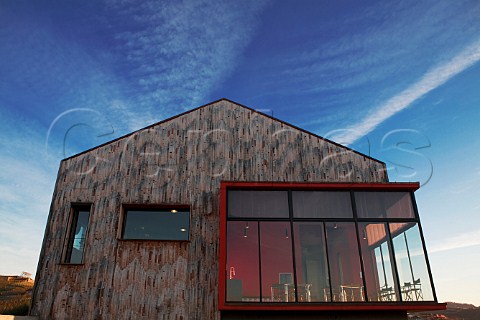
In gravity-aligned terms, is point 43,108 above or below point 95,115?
above

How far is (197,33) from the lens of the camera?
13102 mm

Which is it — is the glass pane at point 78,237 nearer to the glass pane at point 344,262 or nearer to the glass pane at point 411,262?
the glass pane at point 344,262

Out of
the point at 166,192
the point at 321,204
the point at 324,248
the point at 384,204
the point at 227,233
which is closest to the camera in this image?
the point at 324,248

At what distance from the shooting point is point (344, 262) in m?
9.01

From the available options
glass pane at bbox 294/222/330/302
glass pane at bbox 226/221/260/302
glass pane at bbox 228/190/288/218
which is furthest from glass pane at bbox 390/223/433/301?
glass pane at bbox 226/221/260/302

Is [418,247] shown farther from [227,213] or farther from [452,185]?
[452,185]

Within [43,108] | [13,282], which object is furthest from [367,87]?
[13,282]

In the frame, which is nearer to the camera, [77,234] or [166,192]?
[77,234]

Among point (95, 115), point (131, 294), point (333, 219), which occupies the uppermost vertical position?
point (95, 115)

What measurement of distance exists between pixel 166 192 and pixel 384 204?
6.57m

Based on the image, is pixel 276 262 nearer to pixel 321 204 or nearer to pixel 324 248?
pixel 324 248

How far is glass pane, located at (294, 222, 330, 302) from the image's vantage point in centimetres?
855

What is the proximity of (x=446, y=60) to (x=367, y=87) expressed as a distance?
3.25 meters

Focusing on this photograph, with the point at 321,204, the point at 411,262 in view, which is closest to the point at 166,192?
the point at 321,204
